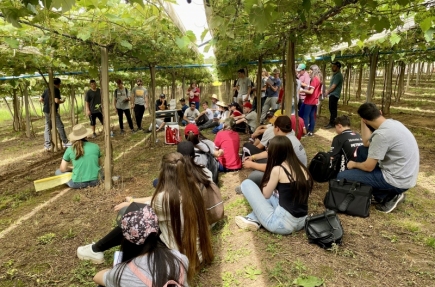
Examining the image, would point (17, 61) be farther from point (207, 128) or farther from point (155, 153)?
point (207, 128)

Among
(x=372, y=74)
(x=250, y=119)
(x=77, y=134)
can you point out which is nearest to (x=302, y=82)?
(x=250, y=119)

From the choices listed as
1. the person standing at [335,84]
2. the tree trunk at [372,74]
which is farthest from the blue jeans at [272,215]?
the tree trunk at [372,74]

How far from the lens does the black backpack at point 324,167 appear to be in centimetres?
445

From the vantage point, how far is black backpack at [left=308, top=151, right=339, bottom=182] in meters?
4.45

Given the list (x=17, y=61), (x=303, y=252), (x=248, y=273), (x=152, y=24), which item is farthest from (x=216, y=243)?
(x=17, y=61)

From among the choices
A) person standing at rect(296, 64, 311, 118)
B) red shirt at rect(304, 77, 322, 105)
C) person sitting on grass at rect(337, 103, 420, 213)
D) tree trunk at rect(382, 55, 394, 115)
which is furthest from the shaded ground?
tree trunk at rect(382, 55, 394, 115)

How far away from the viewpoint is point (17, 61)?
606 centimetres

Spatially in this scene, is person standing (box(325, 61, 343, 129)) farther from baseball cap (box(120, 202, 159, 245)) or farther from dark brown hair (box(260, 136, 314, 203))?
baseball cap (box(120, 202, 159, 245))

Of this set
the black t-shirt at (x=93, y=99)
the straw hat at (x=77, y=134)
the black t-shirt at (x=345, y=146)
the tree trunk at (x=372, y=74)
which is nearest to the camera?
the black t-shirt at (x=345, y=146)

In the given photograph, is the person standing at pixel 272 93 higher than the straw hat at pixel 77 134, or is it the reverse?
the person standing at pixel 272 93

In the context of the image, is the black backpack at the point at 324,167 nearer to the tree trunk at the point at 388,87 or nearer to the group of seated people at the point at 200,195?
the group of seated people at the point at 200,195

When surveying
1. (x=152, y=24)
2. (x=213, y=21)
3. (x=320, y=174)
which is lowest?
(x=320, y=174)

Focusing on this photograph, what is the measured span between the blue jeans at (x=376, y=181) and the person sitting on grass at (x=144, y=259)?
9.53 feet

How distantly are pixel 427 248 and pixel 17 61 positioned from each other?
7491 millimetres
